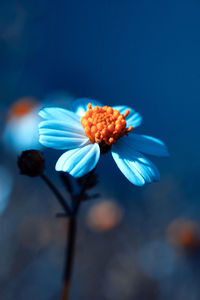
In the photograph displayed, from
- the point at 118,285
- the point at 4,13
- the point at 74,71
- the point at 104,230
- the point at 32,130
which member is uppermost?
the point at 4,13

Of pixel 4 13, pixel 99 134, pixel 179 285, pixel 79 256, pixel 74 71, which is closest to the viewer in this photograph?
pixel 99 134

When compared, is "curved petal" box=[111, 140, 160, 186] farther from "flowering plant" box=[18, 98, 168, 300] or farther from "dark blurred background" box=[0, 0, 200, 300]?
"dark blurred background" box=[0, 0, 200, 300]

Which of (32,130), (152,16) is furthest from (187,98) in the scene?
(32,130)

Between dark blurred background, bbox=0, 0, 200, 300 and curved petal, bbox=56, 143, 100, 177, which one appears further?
dark blurred background, bbox=0, 0, 200, 300

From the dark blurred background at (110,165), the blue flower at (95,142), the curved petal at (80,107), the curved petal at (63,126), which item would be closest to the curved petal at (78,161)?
the blue flower at (95,142)

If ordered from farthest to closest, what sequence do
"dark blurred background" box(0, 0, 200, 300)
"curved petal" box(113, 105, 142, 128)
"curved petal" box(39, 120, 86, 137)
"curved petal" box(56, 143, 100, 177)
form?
"dark blurred background" box(0, 0, 200, 300) < "curved petal" box(113, 105, 142, 128) < "curved petal" box(39, 120, 86, 137) < "curved petal" box(56, 143, 100, 177)

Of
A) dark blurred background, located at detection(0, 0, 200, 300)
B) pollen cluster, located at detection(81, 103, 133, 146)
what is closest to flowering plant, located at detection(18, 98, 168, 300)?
pollen cluster, located at detection(81, 103, 133, 146)

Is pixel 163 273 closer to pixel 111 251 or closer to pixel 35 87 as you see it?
pixel 111 251
